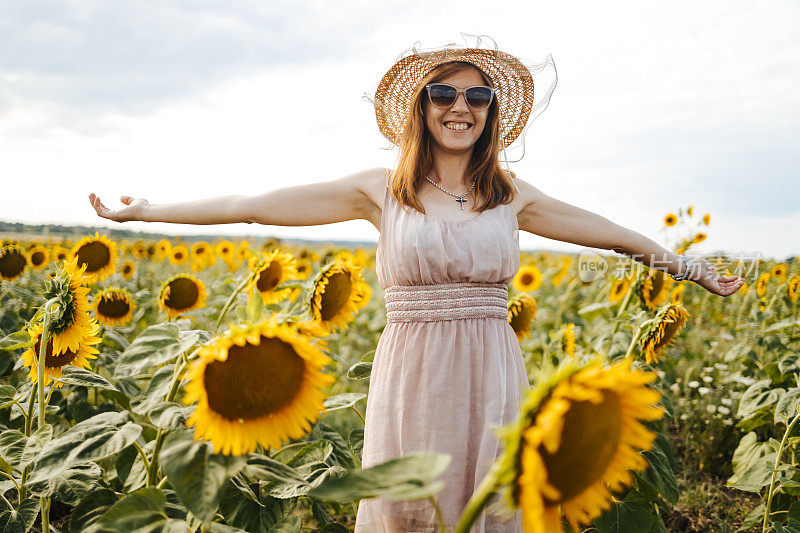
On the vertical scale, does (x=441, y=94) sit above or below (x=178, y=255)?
above

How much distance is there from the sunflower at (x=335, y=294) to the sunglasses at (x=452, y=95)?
65 centimetres

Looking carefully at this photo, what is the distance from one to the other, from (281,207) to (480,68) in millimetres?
871

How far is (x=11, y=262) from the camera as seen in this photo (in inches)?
140

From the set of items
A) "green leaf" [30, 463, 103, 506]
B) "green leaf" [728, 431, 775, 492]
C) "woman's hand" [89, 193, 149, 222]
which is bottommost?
"green leaf" [728, 431, 775, 492]

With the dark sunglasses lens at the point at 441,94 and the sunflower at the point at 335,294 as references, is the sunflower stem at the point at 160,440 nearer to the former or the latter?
the sunflower at the point at 335,294

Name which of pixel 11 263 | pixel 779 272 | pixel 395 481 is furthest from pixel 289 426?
pixel 779 272

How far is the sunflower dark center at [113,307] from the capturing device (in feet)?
9.66

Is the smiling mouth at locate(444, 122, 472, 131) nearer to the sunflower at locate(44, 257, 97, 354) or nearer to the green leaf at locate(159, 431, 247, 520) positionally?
the sunflower at locate(44, 257, 97, 354)

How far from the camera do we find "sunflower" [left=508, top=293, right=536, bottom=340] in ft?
9.84

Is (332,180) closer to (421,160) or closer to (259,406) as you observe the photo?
(421,160)

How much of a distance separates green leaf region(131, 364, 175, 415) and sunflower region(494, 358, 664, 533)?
698mm

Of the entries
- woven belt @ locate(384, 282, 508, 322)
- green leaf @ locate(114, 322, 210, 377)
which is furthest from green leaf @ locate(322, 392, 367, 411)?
green leaf @ locate(114, 322, 210, 377)

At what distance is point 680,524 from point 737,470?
537mm

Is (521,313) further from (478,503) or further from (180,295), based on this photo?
(478,503)
